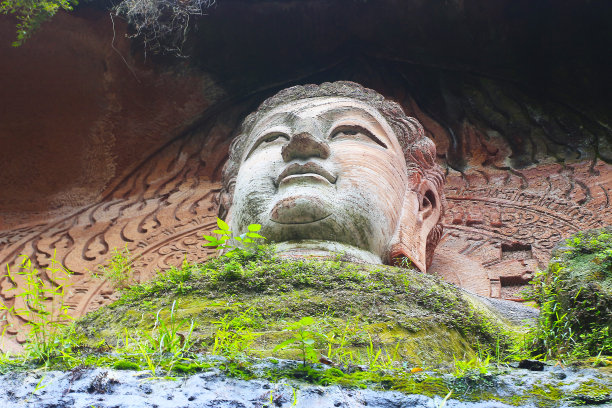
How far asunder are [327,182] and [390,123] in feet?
4.59

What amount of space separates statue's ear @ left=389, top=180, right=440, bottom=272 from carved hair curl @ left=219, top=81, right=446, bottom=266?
12 centimetres

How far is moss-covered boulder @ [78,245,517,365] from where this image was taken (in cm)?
228

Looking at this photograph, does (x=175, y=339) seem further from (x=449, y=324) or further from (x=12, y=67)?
(x=12, y=67)

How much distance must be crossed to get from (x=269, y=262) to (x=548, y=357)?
4.63 feet

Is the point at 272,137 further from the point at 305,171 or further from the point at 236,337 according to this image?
the point at 236,337

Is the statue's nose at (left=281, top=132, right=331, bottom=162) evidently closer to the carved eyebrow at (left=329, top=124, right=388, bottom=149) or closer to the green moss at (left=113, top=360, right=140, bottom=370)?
the carved eyebrow at (left=329, top=124, right=388, bottom=149)

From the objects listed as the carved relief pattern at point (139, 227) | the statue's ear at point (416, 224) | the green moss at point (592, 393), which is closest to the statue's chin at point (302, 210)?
the statue's ear at point (416, 224)

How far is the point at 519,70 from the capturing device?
7.15m

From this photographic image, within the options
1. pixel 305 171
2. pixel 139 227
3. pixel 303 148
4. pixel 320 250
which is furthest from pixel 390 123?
pixel 139 227

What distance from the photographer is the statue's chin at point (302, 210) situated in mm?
3787

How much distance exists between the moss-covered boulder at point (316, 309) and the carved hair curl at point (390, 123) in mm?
1944

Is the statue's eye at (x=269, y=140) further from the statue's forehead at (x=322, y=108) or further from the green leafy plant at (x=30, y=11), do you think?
the green leafy plant at (x=30, y=11)

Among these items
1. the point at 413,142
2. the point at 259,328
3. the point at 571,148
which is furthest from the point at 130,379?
the point at 571,148

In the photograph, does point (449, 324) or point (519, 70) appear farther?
point (519, 70)
